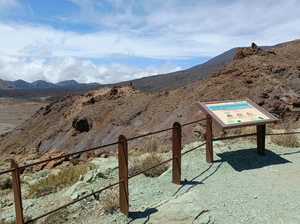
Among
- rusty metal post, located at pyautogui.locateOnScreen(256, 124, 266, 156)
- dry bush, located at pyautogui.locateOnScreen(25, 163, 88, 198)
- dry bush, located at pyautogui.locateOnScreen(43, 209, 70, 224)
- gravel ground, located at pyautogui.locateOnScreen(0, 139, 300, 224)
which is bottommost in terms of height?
dry bush, located at pyautogui.locateOnScreen(25, 163, 88, 198)

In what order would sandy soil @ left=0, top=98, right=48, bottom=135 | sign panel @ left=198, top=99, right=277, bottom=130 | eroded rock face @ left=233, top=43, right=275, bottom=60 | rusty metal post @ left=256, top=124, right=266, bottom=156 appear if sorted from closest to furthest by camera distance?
sign panel @ left=198, top=99, right=277, bottom=130, rusty metal post @ left=256, top=124, right=266, bottom=156, eroded rock face @ left=233, top=43, right=275, bottom=60, sandy soil @ left=0, top=98, right=48, bottom=135

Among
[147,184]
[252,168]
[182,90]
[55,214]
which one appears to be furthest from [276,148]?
[182,90]

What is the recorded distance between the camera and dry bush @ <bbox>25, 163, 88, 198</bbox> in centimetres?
848

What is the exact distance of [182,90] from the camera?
21141 mm

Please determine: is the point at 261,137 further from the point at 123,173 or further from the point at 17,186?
the point at 17,186

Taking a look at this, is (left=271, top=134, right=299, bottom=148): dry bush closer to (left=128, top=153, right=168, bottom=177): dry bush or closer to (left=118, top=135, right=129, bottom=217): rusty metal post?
(left=128, top=153, right=168, bottom=177): dry bush

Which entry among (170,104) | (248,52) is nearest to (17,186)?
(170,104)

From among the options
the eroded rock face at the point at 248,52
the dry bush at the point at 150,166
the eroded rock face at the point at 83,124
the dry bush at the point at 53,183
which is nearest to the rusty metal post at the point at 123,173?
the dry bush at the point at 150,166

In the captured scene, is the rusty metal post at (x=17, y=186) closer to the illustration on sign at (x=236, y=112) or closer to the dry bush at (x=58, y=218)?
the dry bush at (x=58, y=218)

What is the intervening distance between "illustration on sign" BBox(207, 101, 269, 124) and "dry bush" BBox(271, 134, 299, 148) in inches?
86.8

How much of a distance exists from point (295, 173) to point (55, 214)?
207 inches

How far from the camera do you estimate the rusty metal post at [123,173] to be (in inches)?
196

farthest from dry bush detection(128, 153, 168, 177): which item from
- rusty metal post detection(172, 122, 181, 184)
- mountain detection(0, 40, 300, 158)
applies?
mountain detection(0, 40, 300, 158)

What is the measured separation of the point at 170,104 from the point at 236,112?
11918mm
